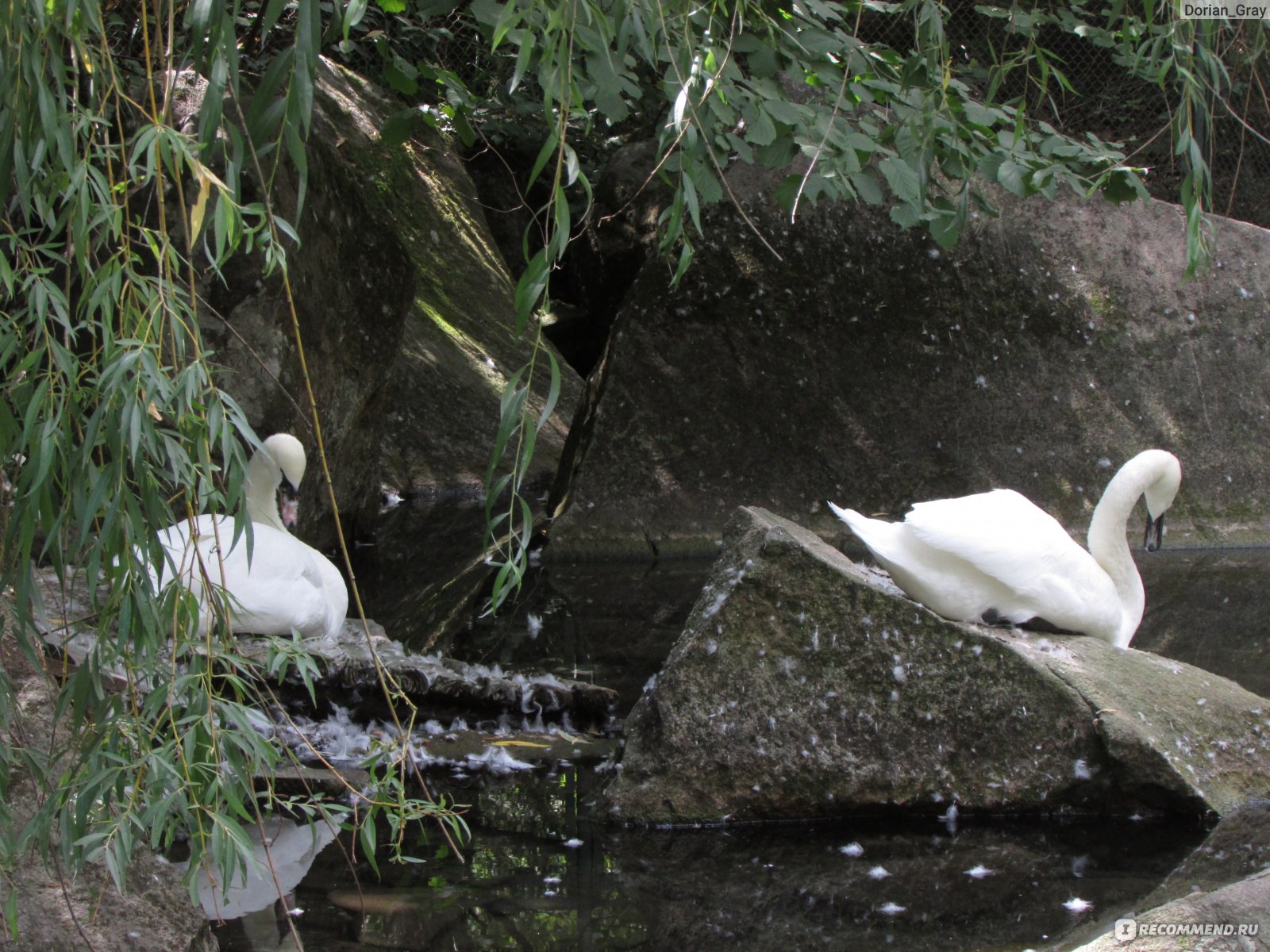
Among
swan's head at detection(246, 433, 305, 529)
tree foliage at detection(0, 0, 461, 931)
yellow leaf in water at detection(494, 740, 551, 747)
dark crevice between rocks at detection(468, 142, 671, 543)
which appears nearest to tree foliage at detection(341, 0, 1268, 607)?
tree foliage at detection(0, 0, 461, 931)

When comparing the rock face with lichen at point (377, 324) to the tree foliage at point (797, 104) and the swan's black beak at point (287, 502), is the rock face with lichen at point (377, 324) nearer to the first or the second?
the swan's black beak at point (287, 502)

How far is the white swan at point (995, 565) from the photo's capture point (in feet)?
13.1

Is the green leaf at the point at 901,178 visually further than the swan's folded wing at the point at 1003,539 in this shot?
No

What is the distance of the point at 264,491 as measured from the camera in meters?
4.95

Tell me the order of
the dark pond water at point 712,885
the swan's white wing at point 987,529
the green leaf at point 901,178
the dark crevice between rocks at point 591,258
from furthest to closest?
the dark crevice between rocks at point 591,258, the swan's white wing at point 987,529, the green leaf at point 901,178, the dark pond water at point 712,885

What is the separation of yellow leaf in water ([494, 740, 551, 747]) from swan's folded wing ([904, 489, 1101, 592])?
126cm

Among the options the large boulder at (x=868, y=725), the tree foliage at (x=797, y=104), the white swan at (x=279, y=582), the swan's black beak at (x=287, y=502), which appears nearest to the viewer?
the tree foliage at (x=797, y=104)

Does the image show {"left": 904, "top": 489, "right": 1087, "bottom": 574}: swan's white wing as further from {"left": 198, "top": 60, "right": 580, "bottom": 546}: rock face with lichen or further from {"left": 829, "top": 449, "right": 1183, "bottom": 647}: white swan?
{"left": 198, "top": 60, "right": 580, "bottom": 546}: rock face with lichen

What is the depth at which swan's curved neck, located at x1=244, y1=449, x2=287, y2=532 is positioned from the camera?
16.0ft

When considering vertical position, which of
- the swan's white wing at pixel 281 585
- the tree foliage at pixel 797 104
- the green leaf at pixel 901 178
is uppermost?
the tree foliage at pixel 797 104

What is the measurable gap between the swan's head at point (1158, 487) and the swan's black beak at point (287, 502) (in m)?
2.99

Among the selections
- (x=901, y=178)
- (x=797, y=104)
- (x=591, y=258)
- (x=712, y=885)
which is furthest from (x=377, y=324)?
(x=712, y=885)

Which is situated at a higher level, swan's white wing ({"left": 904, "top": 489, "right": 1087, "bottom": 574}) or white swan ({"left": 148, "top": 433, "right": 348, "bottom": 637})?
swan's white wing ({"left": 904, "top": 489, "right": 1087, "bottom": 574})

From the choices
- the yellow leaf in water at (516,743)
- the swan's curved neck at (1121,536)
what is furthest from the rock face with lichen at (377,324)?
the swan's curved neck at (1121,536)
